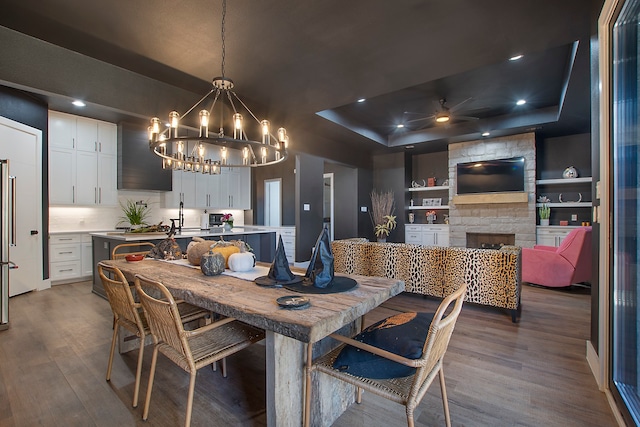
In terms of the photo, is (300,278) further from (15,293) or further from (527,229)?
(527,229)

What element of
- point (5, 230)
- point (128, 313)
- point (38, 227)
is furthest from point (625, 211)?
point (38, 227)

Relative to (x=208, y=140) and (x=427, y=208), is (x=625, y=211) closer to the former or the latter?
(x=208, y=140)

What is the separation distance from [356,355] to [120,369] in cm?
184

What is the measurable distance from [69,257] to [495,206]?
8055 mm

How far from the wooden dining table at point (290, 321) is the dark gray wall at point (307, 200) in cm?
424

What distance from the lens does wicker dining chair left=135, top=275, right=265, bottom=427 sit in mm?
1349

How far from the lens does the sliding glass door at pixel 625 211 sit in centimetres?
159

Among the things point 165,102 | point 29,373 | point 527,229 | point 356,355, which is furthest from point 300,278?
point 527,229

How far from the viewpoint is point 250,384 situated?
77.4 inches

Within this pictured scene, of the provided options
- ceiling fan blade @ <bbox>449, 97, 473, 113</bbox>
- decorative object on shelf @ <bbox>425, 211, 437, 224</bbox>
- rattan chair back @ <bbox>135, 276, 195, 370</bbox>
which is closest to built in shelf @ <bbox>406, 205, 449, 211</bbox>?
decorative object on shelf @ <bbox>425, 211, 437, 224</bbox>

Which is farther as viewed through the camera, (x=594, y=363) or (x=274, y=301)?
(x=594, y=363)

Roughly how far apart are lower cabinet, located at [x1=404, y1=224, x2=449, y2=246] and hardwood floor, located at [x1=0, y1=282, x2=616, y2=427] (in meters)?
4.13

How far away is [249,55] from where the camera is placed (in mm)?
2984

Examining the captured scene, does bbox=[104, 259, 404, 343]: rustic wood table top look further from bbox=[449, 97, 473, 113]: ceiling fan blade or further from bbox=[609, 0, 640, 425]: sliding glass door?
bbox=[449, 97, 473, 113]: ceiling fan blade
